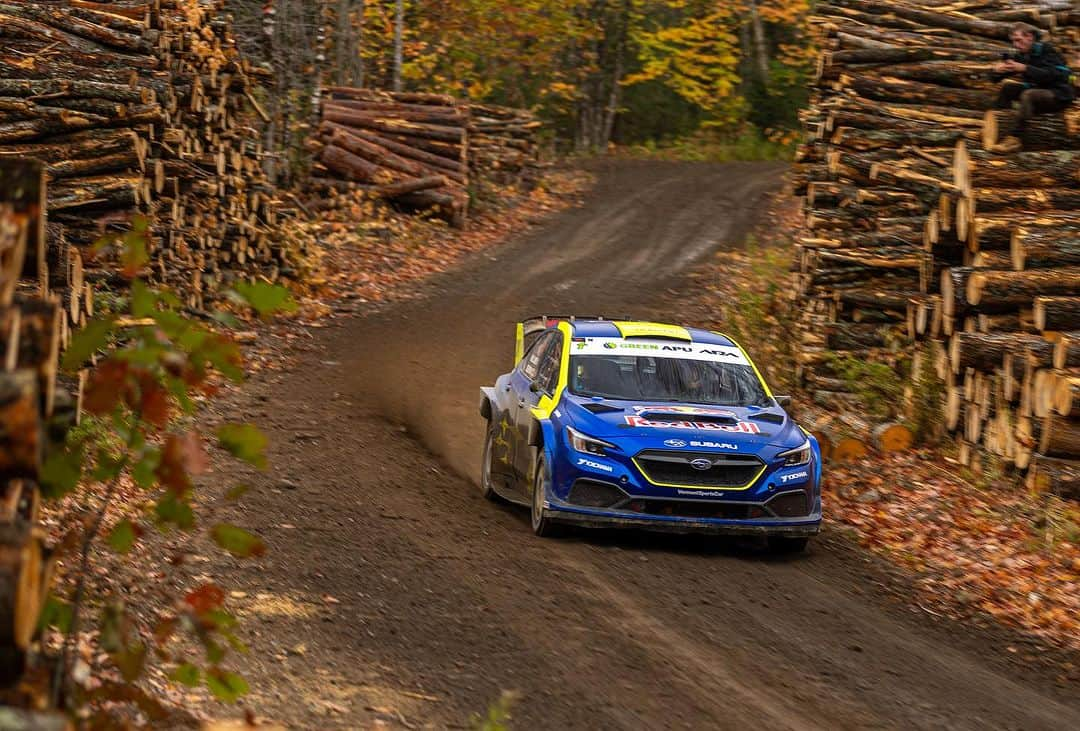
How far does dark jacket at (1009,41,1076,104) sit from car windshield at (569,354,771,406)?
5454 mm

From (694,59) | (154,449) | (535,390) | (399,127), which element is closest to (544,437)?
(535,390)

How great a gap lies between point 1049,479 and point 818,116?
35.7 ft

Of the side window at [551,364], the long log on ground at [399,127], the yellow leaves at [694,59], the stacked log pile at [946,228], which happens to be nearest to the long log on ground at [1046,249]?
the stacked log pile at [946,228]

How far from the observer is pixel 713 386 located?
11.7 meters

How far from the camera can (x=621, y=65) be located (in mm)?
49094

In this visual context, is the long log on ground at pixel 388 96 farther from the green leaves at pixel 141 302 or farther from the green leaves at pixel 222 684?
the green leaves at pixel 222 684

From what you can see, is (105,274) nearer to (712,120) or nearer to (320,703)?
(320,703)

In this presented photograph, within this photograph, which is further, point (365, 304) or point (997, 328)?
point (365, 304)

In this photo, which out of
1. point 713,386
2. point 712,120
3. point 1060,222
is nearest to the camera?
point 713,386

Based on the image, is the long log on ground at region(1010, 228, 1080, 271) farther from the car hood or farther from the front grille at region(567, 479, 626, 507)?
the front grille at region(567, 479, 626, 507)

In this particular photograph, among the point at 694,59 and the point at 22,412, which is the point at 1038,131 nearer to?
the point at 22,412

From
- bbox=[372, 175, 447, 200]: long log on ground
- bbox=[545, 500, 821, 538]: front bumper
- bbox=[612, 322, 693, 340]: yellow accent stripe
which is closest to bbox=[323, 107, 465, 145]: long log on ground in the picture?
bbox=[372, 175, 447, 200]: long log on ground

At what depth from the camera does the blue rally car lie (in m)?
10.5

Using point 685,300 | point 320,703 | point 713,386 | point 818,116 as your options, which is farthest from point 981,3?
point 320,703
